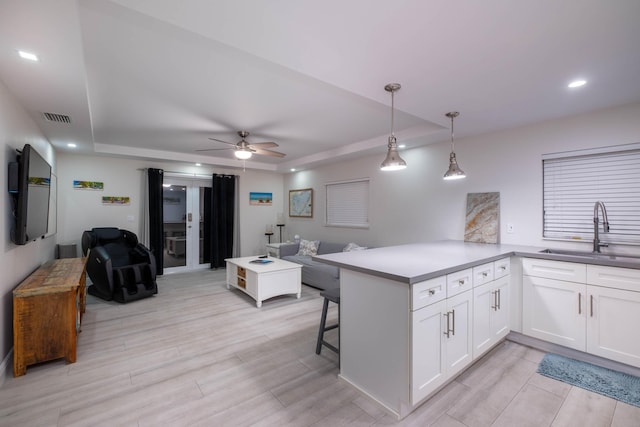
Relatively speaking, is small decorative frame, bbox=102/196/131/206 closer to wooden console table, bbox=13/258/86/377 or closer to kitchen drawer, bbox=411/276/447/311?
wooden console table, bbox=13/258/86/377

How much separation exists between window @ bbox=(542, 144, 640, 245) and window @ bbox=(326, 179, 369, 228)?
2649 mm

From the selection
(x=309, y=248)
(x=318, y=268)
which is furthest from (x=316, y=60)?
(x=309, y=248)

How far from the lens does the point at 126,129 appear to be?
12.6ft

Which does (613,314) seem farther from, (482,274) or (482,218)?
(482,218)

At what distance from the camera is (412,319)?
169cm

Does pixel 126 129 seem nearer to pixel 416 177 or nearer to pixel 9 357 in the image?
pixel 9 357

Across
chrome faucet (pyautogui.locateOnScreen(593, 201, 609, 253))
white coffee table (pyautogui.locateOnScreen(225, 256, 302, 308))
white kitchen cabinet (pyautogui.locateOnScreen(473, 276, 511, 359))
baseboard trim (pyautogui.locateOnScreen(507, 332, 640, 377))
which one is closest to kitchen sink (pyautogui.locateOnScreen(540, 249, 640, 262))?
chrome faucet (pyautogui.locateOnScreen(593, 201, 609, 253))

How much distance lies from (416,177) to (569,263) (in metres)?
2.16

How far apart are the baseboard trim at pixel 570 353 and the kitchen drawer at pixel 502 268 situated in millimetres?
684

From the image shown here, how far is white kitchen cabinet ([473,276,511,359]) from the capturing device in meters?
2.28

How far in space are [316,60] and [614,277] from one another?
9.58ft

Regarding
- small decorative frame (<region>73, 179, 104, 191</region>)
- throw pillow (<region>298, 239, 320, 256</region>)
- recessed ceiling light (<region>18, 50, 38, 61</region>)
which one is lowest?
throw pillow (<region>298, 239, 320, 256</region>)

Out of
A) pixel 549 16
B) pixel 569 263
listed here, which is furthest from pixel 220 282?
pixel 549 16

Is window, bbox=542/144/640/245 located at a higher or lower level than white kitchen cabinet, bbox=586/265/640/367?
higher
